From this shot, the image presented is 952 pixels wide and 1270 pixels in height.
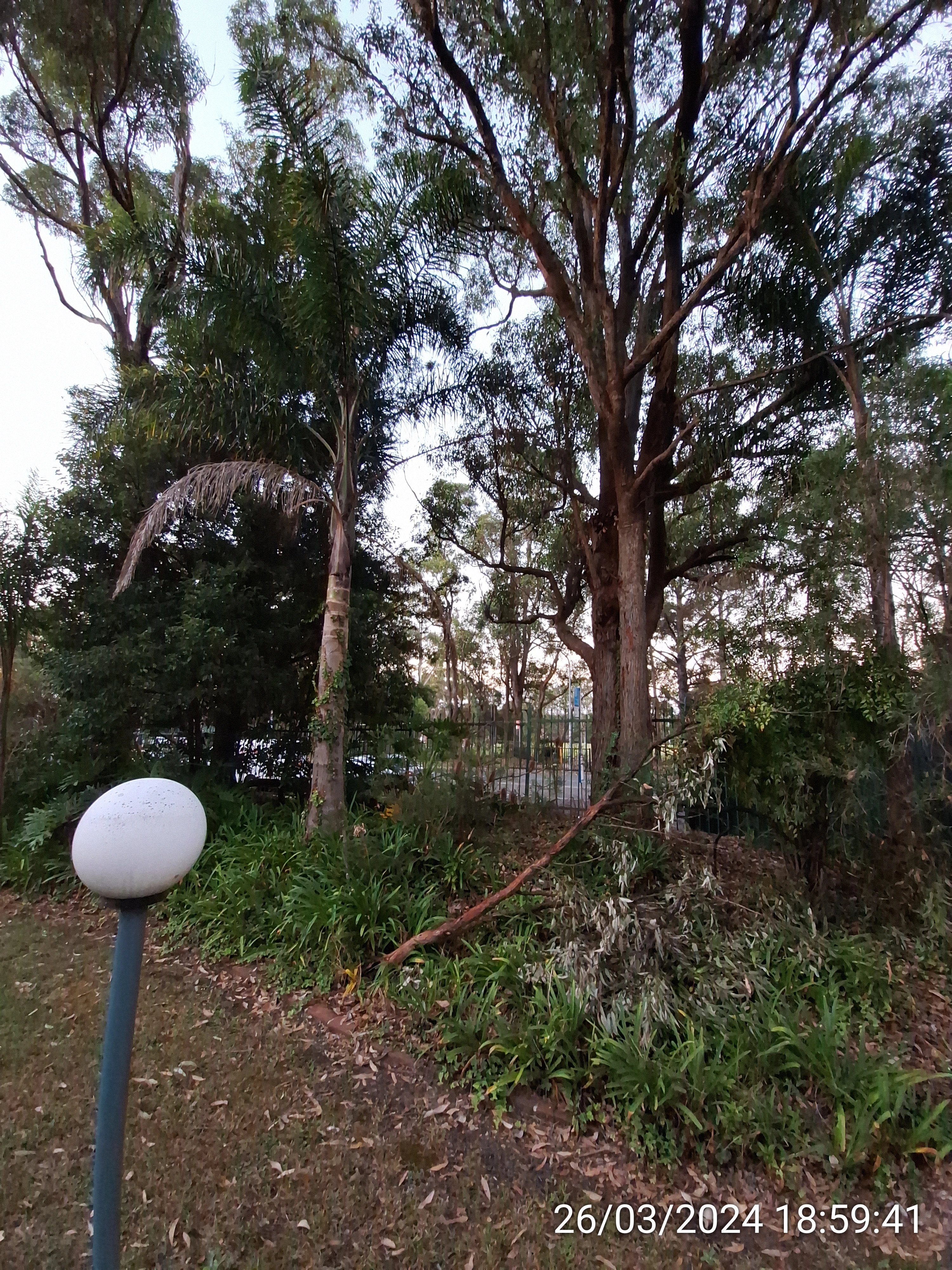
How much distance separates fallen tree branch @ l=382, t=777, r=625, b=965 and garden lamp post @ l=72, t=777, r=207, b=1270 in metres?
2.83

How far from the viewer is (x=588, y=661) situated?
8.67 m

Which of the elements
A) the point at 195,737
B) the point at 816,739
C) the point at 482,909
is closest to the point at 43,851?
the point at 195,737

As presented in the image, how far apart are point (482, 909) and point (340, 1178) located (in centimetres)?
166

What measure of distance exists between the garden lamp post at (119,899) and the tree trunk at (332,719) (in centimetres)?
421

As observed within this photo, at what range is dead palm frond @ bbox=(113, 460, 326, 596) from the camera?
Answer: 545 centimetres

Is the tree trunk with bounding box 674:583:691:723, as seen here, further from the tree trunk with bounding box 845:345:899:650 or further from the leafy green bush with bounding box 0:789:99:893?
the leafy green bush with bounding box 0:789:99:893

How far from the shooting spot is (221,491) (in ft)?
18.2

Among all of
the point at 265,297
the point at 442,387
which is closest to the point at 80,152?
the point at 265,297

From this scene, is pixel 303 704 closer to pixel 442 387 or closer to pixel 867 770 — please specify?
pixel 442 387

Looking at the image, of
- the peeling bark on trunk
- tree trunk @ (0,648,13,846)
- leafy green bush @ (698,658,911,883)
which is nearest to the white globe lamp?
leafy green bush @ (698,658,911,883)

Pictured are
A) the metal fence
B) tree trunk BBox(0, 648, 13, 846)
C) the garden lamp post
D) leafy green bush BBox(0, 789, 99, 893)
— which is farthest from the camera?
tree trunk BBox(0, 648, 13, 846)

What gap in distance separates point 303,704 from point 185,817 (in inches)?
258

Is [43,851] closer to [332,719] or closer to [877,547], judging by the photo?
[332,719]

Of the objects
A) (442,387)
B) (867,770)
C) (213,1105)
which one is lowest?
(213,1105)
